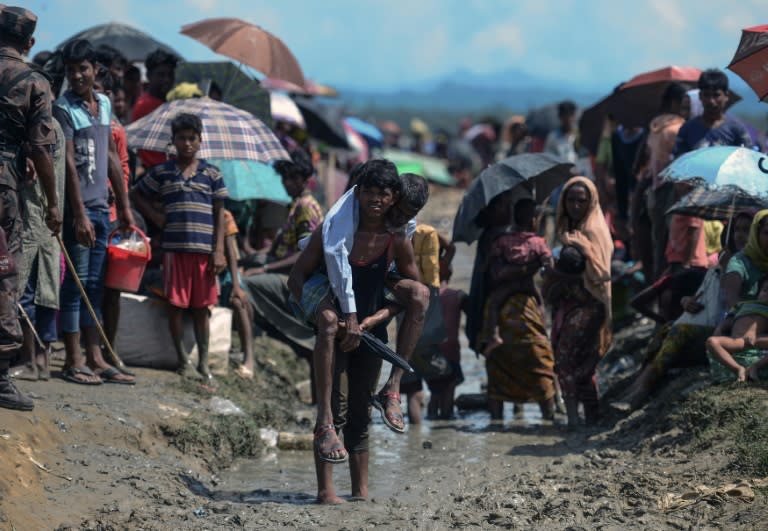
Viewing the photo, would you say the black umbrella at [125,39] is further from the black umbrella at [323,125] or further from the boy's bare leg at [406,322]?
the boy's bare leg at [406,322]

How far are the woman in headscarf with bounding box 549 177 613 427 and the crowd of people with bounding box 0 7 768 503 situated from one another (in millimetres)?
16

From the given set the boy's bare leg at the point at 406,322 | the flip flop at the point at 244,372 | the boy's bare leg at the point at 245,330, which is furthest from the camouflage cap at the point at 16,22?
the flip flop at the point at 244,372

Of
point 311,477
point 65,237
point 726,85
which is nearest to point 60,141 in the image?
point 65,237

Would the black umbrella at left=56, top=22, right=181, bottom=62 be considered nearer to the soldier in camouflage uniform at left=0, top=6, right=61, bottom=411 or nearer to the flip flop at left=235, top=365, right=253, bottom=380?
the flip flop at left=235, top=365, right=253, bottom=380

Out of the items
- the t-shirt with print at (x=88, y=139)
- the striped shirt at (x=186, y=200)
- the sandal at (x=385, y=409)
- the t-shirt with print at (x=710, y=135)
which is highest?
the t-shirt with print at (x=710, y=135)

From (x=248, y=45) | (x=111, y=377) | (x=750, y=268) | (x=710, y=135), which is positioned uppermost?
(x=248, y=45)

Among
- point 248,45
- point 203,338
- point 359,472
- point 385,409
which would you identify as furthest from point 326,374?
point 248,45

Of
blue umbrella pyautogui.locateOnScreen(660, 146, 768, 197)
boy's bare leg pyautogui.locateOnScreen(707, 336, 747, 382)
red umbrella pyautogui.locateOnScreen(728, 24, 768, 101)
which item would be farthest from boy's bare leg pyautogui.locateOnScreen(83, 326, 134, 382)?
red umbrella pyautogui.locateOnScreen(728, 24, 768, 101)

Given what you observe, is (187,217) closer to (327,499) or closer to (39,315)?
(39,315)

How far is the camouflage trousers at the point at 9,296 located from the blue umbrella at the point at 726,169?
488 cm

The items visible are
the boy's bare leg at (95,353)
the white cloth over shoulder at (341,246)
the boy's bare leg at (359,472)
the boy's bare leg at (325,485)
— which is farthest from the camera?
the boy's bare leg at (95,353)

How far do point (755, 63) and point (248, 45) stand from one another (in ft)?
16.7

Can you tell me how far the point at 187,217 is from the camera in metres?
9.09

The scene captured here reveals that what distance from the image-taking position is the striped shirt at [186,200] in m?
9.07
